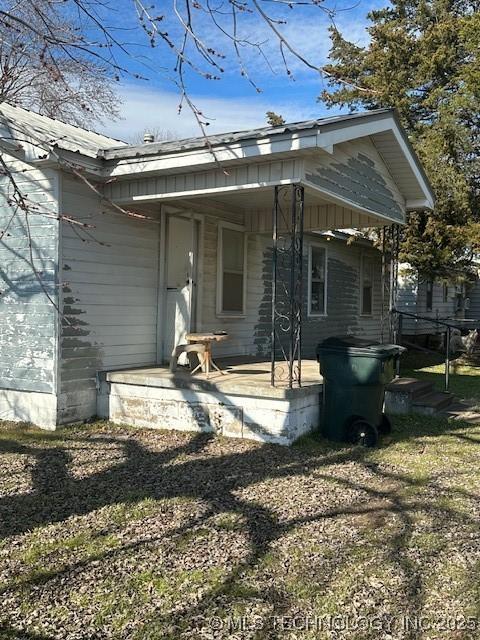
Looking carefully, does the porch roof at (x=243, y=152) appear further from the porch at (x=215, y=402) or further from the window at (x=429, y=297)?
the window at (x=429, y=297)

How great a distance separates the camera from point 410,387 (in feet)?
27.2

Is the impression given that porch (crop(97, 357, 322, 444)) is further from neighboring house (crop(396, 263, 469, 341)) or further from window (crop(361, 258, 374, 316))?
neighboring house (crop(396, 263, 469, 341))

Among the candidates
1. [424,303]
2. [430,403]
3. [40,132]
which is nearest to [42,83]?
[40,132]

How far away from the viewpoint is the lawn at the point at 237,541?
9.55ft

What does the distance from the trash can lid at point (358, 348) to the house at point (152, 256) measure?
382 millimetres

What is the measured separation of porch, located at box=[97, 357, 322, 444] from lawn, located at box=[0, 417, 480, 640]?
0.34 m

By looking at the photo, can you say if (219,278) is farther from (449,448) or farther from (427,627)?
(427,627)

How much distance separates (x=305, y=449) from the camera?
6160mm

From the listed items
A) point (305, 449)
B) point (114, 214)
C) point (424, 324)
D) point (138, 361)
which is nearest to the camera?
point (305, 449)

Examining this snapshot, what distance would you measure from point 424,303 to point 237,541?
17.9 m

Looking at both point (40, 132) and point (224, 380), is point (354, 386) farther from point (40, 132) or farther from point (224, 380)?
point (40, 132)

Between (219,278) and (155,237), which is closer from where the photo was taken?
(155,237)

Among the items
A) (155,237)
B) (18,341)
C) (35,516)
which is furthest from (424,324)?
(35,516)

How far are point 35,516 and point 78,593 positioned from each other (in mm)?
1280
